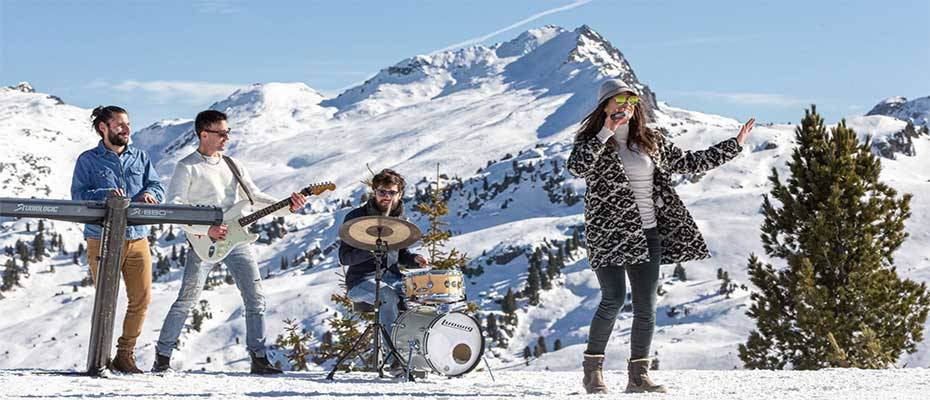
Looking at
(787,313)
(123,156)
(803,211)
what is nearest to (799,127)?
(803,211)

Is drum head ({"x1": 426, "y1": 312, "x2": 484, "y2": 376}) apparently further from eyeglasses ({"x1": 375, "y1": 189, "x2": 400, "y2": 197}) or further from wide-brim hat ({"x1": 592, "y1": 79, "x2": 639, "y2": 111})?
wide-brim hat ({"x1": 592, "y1": 79, "x2": 639, "y2": 111})

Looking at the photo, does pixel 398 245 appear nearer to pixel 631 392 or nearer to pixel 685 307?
pixel 631 392

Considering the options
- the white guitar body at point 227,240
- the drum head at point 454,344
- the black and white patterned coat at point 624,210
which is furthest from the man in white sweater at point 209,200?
the black and white patterned coat at point 624,210

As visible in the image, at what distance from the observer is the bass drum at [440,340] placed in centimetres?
880

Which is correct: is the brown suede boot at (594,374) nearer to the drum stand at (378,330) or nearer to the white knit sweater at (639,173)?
the white knit sweater at (639,173)

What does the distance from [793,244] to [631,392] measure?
1897 centimetres

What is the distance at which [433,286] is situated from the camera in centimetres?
887

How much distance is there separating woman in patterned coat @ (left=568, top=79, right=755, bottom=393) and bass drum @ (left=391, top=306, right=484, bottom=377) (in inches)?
68.9

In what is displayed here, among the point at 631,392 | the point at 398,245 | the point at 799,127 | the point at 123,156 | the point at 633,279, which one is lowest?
the point at 631,392

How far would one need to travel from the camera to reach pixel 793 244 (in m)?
25.0

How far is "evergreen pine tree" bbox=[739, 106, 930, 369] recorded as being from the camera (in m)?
22.8

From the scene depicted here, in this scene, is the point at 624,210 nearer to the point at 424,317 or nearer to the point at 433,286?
the point at 433,286

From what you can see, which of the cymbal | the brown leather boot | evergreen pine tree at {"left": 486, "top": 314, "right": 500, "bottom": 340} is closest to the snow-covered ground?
the brown leather boot

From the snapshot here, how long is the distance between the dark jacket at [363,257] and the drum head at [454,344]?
0.96 metres
